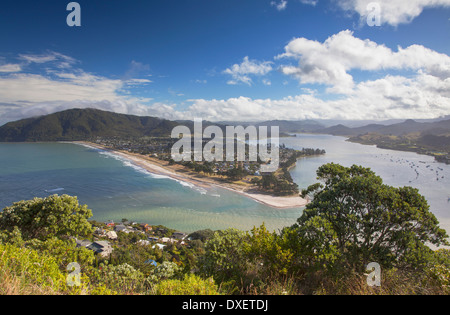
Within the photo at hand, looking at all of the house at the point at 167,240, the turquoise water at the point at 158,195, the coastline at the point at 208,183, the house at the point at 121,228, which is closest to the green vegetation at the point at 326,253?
the house at the point at 167,240

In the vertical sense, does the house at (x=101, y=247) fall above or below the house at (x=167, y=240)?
above

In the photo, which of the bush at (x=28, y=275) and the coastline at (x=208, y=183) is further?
the coastline at (x=208, y=183)

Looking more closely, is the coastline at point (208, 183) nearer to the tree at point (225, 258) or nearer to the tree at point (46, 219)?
the tree at point (225, 258)

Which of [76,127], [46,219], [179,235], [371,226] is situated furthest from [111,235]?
[76,127]

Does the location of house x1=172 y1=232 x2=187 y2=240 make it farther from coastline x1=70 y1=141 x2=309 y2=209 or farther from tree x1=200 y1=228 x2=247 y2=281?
tree x1=200 y1=228 x2=247 y2=281

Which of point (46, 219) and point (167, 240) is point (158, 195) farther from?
point (46, 219)

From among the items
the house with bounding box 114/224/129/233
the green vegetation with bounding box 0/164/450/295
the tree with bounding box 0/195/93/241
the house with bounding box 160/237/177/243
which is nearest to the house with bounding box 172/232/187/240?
the house with bounding box 160/237/177/243

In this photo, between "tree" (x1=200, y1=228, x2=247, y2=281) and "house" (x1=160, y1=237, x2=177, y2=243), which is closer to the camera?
"tree" (x1=200, y1=228, x2=247, y2=281)
